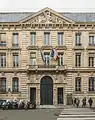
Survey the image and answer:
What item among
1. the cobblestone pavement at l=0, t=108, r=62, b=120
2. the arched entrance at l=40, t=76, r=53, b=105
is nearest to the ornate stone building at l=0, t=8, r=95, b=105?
the arched entrance at l=40, t=76, r=53, b=105

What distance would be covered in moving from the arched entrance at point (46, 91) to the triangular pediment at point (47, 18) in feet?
27.3

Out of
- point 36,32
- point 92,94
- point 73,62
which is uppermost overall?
point 36,32

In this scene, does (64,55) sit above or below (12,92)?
above

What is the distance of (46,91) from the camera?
6738 centimetres

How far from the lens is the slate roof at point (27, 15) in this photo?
69562 mm

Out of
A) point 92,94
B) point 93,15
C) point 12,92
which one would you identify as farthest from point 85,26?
point 12,92

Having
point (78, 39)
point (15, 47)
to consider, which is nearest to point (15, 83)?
point (15, 47)

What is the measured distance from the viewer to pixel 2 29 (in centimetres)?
6794

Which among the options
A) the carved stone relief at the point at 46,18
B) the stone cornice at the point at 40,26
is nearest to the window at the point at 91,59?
the stone cornice at the point at 40,26

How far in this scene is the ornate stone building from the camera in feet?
220

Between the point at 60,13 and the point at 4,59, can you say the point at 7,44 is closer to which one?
the point at 4,59

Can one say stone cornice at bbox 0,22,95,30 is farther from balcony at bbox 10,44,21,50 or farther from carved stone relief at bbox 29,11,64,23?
balcony at bbox 10,44,21,50

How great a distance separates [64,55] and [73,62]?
1.66 m

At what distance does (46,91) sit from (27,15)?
1216 centimetres
